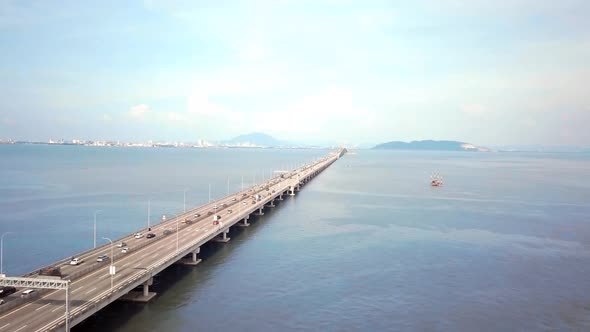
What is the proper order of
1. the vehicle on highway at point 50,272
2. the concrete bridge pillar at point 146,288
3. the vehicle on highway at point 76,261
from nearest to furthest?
the vehicle on highway at point 50,272, the concrete bridge pillar at point 146,288, the vehicle on highway at point 76,261

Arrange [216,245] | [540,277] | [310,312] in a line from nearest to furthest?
[310,312]
[540,277]
[216,245]

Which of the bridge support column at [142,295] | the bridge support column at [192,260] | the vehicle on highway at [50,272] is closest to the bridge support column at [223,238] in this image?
the bridge support column at [192,260]

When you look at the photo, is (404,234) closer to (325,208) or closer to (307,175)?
(325,208)

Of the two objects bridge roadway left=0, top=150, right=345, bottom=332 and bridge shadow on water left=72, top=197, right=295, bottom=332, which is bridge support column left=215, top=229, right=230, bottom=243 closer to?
bridge roadway left=0, top=150, right=345, bottom=332

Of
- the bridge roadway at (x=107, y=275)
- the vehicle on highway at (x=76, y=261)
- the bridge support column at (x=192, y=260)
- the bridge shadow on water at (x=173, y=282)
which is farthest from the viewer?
the bridge support column at (x=192, y=260)

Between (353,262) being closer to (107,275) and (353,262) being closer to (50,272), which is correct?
(107,275)

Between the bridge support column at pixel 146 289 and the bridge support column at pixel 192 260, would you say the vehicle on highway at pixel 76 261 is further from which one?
the bridge support column at pixel 192 260

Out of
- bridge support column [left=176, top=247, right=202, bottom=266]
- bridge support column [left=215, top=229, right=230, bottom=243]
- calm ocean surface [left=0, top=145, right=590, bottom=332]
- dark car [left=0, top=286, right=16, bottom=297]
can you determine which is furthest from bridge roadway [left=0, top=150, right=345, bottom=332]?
calm ocean surface [left=0, top=145, right=590, bottom=332]

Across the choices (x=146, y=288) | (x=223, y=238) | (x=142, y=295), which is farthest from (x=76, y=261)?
(x=223, y=238)

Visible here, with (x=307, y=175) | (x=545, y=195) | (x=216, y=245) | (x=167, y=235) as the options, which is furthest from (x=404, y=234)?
(x=307, y=175)
